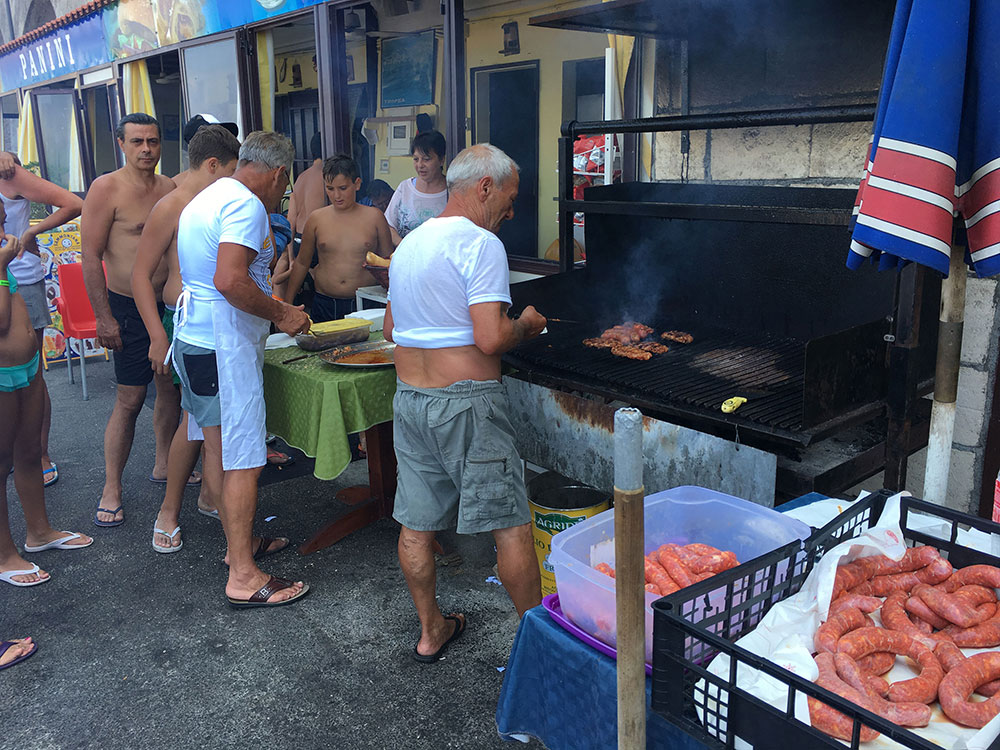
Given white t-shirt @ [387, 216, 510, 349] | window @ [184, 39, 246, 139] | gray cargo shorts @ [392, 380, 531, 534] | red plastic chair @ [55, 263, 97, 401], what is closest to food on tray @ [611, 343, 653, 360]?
gray cargo shorts @ [392, 380, 531, 534]

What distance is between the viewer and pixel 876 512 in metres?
1.91

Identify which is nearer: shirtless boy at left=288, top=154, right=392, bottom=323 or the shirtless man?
the shirtless man

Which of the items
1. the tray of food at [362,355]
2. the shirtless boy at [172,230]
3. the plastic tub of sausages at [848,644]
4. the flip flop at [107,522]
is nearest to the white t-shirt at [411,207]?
the tray of food at [362,355]

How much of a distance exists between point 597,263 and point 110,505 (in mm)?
3422

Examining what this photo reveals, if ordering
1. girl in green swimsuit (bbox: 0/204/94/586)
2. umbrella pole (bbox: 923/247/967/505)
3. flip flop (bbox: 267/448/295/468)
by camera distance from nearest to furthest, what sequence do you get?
umbrella pole (bbox: 923/247/967/505) → girl in green swimsuit (bbox: 0/204/94/586) → flip flop (bbox: 267/448/295/468)

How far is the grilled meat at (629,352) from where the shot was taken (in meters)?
3.94

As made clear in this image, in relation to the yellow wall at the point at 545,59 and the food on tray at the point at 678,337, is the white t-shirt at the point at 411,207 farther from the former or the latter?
the food on tray at the point at 678,337

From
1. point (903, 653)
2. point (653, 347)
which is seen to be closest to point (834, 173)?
point (653, 347)

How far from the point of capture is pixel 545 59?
7.80 meters

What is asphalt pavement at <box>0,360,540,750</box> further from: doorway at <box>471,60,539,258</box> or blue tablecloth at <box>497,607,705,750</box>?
doorway at <box>471,60,539,258</box>

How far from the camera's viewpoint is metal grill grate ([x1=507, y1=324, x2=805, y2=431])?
322 cm

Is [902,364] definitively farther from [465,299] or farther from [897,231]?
[465,299]

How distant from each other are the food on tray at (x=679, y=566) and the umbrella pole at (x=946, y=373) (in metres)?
0.68

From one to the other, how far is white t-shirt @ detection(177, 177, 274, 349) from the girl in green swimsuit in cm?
81
